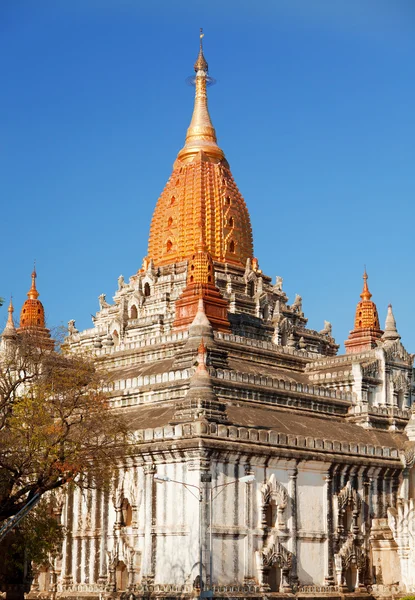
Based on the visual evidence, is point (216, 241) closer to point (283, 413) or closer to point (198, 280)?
point (198, 280)

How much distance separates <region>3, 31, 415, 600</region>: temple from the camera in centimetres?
5081

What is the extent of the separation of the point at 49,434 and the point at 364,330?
132 feet

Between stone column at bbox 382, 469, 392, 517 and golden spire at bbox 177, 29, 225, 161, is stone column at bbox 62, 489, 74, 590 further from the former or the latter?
golden spire at bbox 177, 29, 225, 161

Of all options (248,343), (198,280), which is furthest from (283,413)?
(198,280)

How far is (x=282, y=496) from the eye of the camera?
53.6 metres

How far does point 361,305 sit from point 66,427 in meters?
41.5

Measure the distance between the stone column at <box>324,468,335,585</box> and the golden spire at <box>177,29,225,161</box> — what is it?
35.5 metres

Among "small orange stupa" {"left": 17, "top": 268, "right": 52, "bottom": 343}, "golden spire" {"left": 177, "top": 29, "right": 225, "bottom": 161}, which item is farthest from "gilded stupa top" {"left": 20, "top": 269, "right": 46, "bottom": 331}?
"golden spire" {"left": 177, "top": 29, "right": 225, "bottom": 161}

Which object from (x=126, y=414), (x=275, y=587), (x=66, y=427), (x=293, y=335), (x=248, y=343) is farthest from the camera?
(x=293, y=335)

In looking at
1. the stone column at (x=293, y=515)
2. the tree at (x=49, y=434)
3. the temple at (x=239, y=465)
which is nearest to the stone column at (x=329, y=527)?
the temple at (x=239, y=465)

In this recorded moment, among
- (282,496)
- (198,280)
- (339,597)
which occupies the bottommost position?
(339,597)

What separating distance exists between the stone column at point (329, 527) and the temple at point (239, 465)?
77 millimetres

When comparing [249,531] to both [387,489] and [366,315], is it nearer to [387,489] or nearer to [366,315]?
[387,489]

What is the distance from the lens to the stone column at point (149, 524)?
51.2 metres
